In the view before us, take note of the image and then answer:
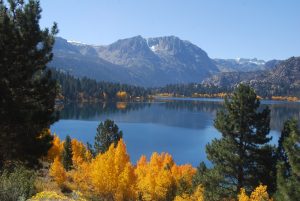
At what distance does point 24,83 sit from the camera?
26.1 meters

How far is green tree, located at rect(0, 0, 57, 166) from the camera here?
81.4 feet

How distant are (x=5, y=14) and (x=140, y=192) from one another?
39691mm

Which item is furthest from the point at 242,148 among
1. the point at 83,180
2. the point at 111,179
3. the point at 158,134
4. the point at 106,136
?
the point at 158,134

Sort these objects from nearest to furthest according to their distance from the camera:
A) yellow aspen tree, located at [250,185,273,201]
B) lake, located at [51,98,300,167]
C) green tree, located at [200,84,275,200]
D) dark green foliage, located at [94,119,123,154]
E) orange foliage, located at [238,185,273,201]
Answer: yellow aspen tree, located at [250,185,273,201] < orange foliage, located at [238,185,273,201] < green tree, located at [200,84,275,200] < dark green foliage, located at [94,119,123,154] < lake, located at [51,98,300,167]

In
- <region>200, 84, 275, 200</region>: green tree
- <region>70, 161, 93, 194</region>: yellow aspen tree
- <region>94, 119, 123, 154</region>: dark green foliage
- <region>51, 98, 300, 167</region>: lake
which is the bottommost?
<region>51, 98, 300, 167</region>: lake

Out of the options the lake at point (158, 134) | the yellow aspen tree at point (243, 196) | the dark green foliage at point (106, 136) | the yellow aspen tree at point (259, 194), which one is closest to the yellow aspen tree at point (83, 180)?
the dark green foliage at point (106, 136)

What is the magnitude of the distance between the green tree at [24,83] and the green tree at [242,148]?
620 inches

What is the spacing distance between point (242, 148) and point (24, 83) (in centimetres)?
1979

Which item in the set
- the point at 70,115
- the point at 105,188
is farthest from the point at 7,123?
the point at 70,115

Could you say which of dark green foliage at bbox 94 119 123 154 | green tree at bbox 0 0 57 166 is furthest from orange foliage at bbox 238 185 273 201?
dark green foliage at bbox 94 119 123 154

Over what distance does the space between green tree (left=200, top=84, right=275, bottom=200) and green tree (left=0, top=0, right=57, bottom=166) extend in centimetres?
1575

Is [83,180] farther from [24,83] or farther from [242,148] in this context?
[24,83]

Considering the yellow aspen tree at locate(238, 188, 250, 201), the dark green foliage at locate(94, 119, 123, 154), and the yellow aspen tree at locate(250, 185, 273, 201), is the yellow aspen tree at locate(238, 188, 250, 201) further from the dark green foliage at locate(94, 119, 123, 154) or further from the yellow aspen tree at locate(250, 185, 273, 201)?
the dark green foliage at locate(94, 119, 123, 154)

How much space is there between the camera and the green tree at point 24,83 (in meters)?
24.8
